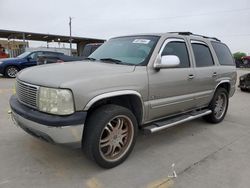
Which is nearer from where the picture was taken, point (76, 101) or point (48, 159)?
point (76, 101)

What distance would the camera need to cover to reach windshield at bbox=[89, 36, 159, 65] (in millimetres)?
3748

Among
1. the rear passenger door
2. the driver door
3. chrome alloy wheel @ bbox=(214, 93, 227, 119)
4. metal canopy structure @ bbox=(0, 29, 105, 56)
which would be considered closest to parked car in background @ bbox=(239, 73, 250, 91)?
chrome alloy wheel @ bbox=(214, 93, 227, 119)

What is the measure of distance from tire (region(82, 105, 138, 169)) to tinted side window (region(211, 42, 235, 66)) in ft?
9.88

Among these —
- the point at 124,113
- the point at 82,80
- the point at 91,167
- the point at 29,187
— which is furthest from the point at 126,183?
the point at 82,80

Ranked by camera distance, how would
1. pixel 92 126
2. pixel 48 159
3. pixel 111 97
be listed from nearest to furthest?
pixel 92 126
pixel 111 97
pixel 48 159

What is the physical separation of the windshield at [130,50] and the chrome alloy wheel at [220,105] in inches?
95.0

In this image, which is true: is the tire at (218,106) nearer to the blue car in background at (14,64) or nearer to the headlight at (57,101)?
the headlight at (57,101)

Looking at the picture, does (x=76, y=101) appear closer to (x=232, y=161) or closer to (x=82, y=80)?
(x=82, y=80)

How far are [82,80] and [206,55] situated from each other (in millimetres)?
3091

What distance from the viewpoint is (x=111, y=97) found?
3176mm

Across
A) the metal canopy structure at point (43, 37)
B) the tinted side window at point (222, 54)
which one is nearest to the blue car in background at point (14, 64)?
the tinted side window at point (222, 54)

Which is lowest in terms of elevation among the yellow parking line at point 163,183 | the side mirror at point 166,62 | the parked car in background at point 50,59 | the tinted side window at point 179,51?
the yellow parking line at point 163,183

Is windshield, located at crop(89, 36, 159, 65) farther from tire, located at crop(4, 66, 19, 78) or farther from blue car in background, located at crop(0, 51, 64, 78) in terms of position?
tire, located at crop(4, 66, 19, 78)

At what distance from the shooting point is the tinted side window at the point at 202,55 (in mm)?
4664
